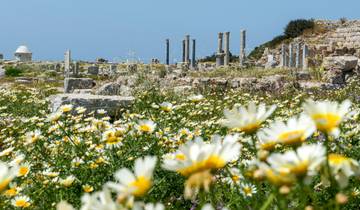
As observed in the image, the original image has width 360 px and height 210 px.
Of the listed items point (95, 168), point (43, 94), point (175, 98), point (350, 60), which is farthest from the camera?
point (350, 60)

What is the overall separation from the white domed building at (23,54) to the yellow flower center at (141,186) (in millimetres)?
54543

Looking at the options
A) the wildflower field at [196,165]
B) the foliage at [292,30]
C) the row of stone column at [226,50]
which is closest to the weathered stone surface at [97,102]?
the wildflower field at [196,165]

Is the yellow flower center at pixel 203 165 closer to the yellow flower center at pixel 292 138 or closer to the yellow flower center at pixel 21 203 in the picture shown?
the yellow flower center at pixel 292 138

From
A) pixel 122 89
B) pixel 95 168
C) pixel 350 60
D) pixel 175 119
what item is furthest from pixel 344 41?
pixel 95 168

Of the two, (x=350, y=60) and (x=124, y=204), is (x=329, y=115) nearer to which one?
(x=124, y=204)

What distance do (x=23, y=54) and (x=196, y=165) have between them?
180ft

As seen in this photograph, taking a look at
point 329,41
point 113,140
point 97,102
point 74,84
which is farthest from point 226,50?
point 113,140

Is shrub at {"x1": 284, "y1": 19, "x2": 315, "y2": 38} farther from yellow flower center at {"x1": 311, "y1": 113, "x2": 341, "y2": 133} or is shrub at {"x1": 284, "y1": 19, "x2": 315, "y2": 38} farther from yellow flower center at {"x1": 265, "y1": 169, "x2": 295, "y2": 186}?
yellow flower center at {"x1": 265, "y1": 169, "x2": 295, "y2": 186}

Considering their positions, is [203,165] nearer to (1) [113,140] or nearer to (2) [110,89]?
(1) [113,140]

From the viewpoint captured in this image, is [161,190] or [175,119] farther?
[175,119]

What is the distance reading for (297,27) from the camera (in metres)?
47.2

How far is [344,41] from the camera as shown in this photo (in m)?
37.1

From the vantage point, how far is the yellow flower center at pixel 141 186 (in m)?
1.04

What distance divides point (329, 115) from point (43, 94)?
1485 cm
